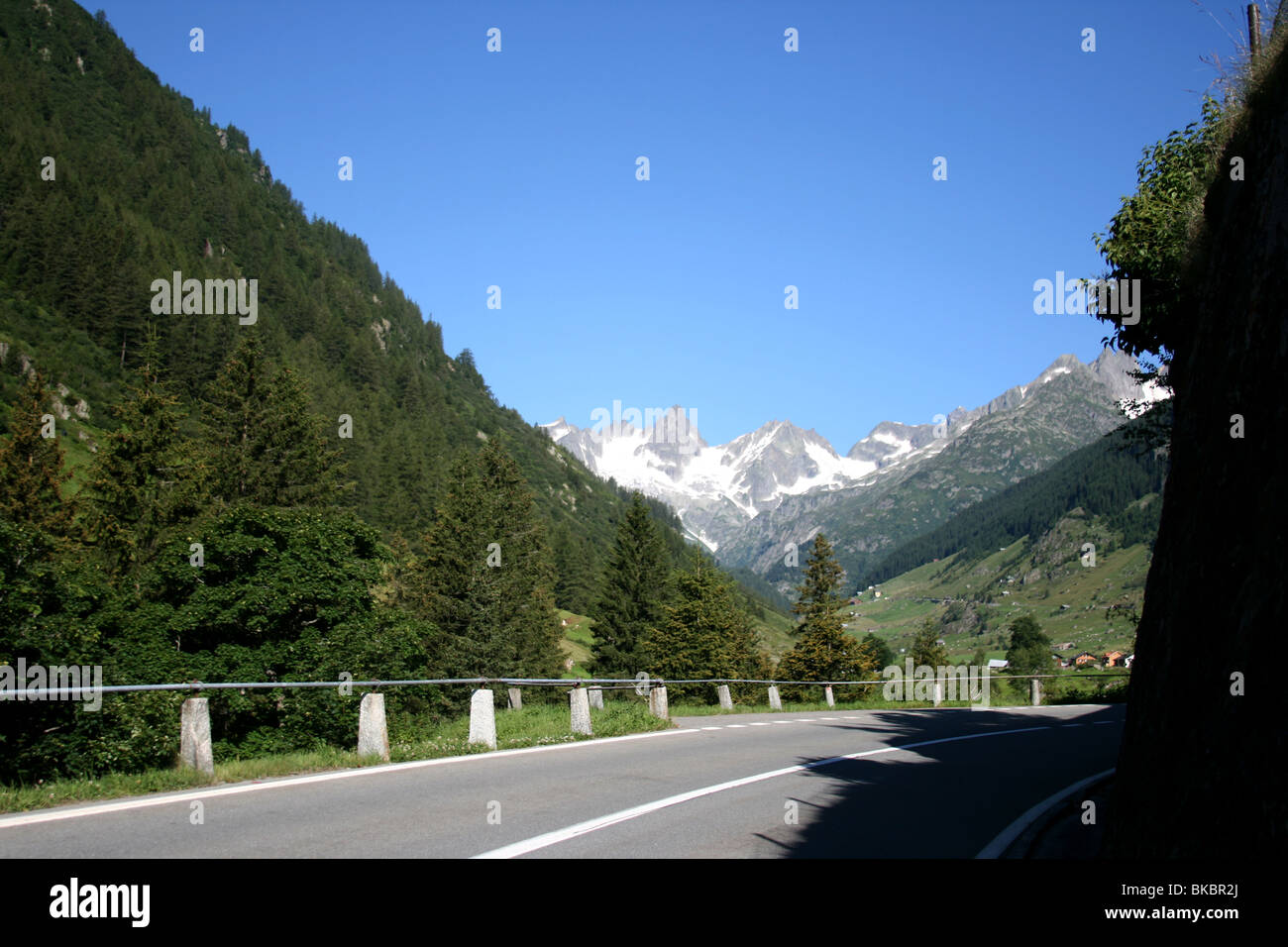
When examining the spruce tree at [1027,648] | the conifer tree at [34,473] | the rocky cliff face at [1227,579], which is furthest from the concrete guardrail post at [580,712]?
the spruce tree at [1027,648]

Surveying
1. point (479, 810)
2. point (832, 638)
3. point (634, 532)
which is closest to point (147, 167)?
point (634, 532)

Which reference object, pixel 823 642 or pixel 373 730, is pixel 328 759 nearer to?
pixel 373 730

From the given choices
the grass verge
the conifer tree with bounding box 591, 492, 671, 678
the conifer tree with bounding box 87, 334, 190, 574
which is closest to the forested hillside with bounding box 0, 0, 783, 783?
the conifer tree with bounding box 87, 334, 190, 574

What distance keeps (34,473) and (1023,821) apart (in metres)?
51.4

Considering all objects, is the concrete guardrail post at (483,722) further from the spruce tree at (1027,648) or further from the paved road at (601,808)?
the spruce tree at (1027,648)

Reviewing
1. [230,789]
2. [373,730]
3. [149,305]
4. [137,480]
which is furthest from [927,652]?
[149,305]

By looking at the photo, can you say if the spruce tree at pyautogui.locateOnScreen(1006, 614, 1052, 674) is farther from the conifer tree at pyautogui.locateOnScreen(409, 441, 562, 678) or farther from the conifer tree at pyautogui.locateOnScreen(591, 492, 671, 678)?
the conifer tree at pyautogui.locateOnScreen(409, 441, 562, 678)

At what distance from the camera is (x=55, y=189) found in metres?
128

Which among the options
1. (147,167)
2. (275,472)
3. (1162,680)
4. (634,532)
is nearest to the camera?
(1162,680)

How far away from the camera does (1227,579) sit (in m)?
5.75

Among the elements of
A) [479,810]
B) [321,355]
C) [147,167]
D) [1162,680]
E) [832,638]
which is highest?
[147,167]

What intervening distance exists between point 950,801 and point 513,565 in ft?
150

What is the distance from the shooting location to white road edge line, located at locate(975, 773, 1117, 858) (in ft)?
26.8
